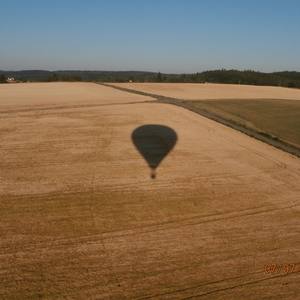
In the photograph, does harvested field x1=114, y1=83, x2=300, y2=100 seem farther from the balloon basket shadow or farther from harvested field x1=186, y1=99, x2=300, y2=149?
the balloon basket shadow

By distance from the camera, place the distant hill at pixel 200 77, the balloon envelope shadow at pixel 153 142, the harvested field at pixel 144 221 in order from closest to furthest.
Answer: the harvested field at pixel 144 221
the balloon envelope shadow at pixel 153 142
the distant hill at pixel 200 77

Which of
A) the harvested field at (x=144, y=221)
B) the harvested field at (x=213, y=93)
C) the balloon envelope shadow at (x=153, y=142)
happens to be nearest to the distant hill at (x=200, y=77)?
the harvested field at (x=213, y=93)

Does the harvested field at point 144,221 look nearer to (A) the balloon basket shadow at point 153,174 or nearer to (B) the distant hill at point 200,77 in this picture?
(A) the balloon basket shadow at point 153,174
